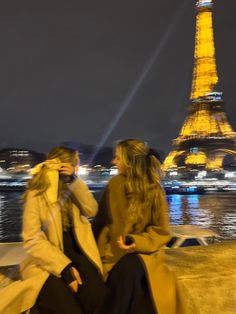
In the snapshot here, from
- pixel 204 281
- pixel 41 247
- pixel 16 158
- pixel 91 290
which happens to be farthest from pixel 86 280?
pixel 16 158

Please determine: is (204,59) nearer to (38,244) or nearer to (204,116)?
(204,116)

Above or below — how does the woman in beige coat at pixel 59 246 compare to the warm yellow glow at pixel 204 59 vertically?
below

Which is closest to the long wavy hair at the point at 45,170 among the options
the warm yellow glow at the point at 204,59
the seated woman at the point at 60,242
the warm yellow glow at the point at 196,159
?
the seated woman at the point at 60,242

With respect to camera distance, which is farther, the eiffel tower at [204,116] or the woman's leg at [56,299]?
the eiffel tower at [204,116]

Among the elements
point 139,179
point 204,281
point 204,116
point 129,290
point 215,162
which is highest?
point 204,116

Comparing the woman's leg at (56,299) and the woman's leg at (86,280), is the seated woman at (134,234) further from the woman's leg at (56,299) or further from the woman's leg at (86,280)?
the woman's leg at (56,299)

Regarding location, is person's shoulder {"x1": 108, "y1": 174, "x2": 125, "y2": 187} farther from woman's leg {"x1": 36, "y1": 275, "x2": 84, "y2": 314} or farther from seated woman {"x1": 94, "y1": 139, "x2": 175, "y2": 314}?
woman's leg {"x1": 36, "y1": 275, "x2": 84, "y2": 314}

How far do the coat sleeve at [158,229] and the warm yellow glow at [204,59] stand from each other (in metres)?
66.6

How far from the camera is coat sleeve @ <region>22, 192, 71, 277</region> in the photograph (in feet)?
8.39

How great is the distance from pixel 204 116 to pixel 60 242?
68906mm

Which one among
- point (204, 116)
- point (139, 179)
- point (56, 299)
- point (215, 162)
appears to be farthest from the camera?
point (215, 162)

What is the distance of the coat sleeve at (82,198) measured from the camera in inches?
112

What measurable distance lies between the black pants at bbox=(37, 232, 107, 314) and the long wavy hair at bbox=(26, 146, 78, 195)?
33cm

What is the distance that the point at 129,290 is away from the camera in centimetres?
255
